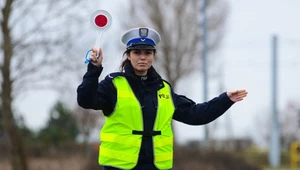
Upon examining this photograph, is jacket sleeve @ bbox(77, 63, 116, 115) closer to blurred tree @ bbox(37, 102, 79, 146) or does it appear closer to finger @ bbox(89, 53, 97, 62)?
finger @ bbox(89, 53, 97, 62)

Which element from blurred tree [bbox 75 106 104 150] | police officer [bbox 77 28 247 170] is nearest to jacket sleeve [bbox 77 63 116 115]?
police officer [bbox 77 28 247 170]

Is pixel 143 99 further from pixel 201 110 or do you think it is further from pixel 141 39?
pixel 201 110

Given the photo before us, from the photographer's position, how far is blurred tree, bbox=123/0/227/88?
3400 cm

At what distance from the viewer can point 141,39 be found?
5.32 meters

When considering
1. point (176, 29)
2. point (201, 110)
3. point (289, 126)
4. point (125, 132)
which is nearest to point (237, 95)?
point (201, 110)

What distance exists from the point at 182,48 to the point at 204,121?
29.0 m

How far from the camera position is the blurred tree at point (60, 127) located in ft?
130

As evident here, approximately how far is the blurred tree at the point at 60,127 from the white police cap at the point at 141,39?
1302 inches

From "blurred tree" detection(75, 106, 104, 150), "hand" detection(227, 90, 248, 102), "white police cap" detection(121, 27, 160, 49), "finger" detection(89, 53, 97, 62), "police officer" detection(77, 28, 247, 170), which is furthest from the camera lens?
"blurred tree" detection(75, 106, 104, 150)

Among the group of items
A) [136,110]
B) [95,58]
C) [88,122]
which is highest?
[88,122]

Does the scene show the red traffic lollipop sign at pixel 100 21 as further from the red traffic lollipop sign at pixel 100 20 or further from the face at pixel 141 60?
the face at pixel 141 60

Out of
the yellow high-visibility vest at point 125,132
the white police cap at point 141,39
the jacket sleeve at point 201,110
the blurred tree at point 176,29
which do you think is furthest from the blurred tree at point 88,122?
the yellow high-visibility vest at point 125,132

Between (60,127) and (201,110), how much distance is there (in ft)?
122

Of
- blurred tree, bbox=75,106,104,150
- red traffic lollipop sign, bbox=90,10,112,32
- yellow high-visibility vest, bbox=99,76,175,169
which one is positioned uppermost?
blurred tree, bbox=75,106,104,150
